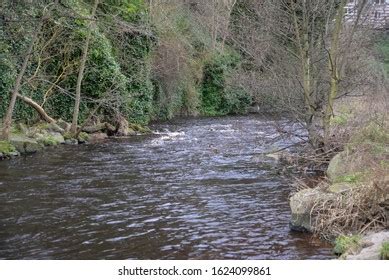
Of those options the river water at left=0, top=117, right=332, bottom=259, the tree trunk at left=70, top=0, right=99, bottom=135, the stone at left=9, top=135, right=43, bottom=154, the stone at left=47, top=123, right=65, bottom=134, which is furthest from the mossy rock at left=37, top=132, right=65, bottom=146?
the river water at left=0, top=117, right=332, bottom=259

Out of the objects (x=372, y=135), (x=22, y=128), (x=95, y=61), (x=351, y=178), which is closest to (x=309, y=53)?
(x=372, y=135)

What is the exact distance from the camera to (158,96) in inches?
1342

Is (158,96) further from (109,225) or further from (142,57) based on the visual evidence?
(109,225)

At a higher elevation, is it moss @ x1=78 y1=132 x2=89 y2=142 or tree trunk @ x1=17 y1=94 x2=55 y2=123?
tree trunk @ x1=17 y1=94 x2=55 y2=123

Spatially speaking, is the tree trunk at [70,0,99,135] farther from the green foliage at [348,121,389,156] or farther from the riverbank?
the riverbank

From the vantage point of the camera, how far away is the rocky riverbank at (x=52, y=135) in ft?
61.3

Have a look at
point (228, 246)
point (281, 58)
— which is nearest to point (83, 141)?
point (281, 58)

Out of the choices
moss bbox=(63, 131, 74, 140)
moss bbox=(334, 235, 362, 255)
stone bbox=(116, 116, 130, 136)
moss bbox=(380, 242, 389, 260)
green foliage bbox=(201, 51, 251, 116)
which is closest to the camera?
moss bbox=(380, 242, 389, 260)

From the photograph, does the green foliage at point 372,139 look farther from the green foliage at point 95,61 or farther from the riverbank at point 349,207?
the green foliage at point 95,61

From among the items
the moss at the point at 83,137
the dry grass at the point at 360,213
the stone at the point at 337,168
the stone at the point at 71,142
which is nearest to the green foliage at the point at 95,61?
the moss at the point at 83,137

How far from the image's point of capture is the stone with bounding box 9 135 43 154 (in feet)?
61.5

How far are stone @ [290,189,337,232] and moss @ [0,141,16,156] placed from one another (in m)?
11.3

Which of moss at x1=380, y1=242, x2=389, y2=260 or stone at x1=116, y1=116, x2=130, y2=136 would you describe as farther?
stone at x1=116, y1=116, x2=130, y2=136

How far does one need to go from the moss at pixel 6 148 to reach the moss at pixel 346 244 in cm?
1261
